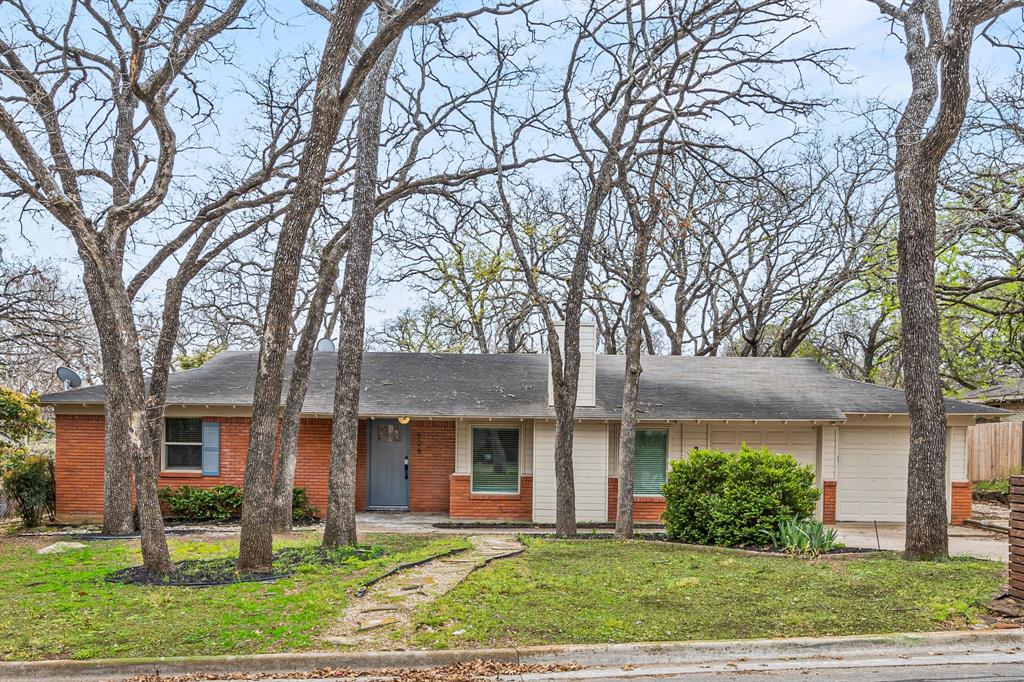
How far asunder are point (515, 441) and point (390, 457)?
326 cm

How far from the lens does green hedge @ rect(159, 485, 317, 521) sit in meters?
18.4

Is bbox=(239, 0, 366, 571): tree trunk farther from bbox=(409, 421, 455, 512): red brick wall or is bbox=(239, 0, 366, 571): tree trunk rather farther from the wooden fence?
the wooden fence

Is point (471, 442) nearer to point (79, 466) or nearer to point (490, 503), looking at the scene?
point (490, 503)

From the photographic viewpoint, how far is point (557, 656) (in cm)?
688

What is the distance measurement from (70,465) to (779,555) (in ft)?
50.1

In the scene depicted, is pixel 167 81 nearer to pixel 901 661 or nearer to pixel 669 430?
pixel 901 661

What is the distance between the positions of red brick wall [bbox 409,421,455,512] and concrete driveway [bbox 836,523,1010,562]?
29.8 ft

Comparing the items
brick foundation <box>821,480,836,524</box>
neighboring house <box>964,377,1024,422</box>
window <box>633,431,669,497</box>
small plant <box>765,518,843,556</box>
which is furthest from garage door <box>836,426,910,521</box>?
neighboring house <box>964,377,1024,422</box>

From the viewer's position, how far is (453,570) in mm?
10305

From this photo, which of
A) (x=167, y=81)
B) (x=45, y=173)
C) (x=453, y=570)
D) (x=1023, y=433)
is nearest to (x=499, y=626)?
(x=453, y=570)

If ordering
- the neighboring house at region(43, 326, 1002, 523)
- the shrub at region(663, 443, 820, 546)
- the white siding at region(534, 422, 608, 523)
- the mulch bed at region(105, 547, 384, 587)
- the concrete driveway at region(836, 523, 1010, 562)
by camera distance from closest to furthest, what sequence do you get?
the mulch bed at region(105, 547, 384, 587), the shrub at region(663, 443, 820, 546), the concrete driveway at region(836, 523, 1010, 562), the neighboring house at region(43, 326, 1002, 523), the white siding at region(534, 422, 608, 523)

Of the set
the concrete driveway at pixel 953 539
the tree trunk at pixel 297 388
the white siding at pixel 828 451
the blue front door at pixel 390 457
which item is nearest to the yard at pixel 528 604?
the concrete driveway at pixel 953 539

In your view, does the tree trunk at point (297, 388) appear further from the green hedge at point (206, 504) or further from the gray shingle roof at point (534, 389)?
the gray shingle roof at point (534, 389)

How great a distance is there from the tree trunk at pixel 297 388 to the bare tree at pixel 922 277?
9284 millimetres
